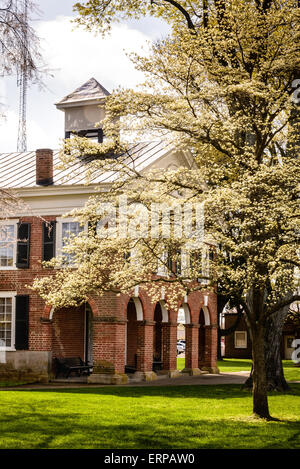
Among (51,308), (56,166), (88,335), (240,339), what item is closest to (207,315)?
(88,335)

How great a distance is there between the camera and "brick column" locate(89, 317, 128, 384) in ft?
77.3

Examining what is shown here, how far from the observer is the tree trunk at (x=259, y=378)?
14.2 meters

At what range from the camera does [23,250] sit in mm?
25359

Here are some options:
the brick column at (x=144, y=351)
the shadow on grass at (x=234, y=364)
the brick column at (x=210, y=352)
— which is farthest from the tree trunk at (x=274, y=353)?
the shadow on grass at (x=234, y=364)

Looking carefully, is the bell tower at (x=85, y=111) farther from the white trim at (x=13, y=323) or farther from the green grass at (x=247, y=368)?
the green grass at (x=247, y=368)

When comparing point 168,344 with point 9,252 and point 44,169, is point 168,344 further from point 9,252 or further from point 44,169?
point 44,169

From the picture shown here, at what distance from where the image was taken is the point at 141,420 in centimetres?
1388

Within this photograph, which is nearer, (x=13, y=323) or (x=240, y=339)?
(x=13, y=323)

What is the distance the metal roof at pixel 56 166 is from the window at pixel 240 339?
30686 mm

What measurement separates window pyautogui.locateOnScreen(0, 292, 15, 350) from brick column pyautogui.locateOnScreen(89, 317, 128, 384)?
11.3 ft

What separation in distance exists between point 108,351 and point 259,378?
10.2 metres

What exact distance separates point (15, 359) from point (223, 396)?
862cm

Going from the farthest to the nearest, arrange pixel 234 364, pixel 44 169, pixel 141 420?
1. pixel 234 364
2. pixel 44 169
3. pixel 141 420
